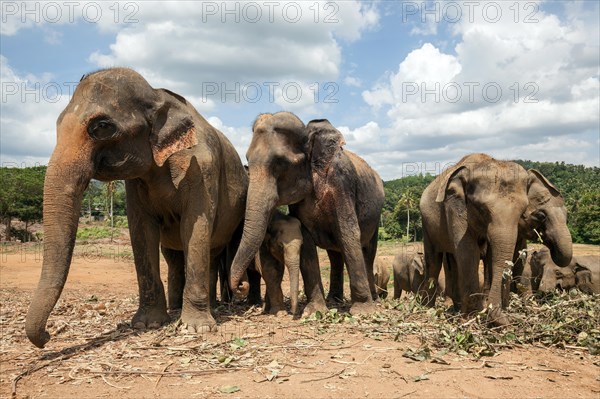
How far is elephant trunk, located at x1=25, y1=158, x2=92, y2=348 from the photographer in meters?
4.76

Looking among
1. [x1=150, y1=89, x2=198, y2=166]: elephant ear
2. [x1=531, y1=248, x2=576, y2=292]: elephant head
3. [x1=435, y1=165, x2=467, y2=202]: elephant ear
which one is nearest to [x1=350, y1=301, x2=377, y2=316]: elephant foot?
[x1=435, y1=165, x2=467, y2=202]: elephant ear

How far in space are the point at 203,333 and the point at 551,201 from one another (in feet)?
17.0

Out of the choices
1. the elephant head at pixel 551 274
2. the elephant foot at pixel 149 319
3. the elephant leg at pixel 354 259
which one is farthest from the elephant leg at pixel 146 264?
the elephant head at pixel 551 274

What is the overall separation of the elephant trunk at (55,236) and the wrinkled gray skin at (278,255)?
2735 millimetres

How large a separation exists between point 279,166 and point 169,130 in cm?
158

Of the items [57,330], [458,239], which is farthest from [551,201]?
[57,330]

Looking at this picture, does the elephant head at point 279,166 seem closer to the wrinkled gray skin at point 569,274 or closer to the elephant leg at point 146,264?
the elephant leg at point 146,264

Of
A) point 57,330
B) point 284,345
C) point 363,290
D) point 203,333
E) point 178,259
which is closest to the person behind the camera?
point 284,345

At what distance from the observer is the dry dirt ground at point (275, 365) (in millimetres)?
4340

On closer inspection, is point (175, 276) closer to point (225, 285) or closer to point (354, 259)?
point (225, 285)

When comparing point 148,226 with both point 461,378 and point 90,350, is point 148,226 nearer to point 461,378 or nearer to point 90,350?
point 90,350

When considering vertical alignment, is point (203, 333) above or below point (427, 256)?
below

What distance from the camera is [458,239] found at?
7.26 m

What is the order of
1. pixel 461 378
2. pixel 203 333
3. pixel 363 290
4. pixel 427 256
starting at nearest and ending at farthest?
pixel 461 378 < pixel 203 333 < pixel 363 290 < pixel 427 256
